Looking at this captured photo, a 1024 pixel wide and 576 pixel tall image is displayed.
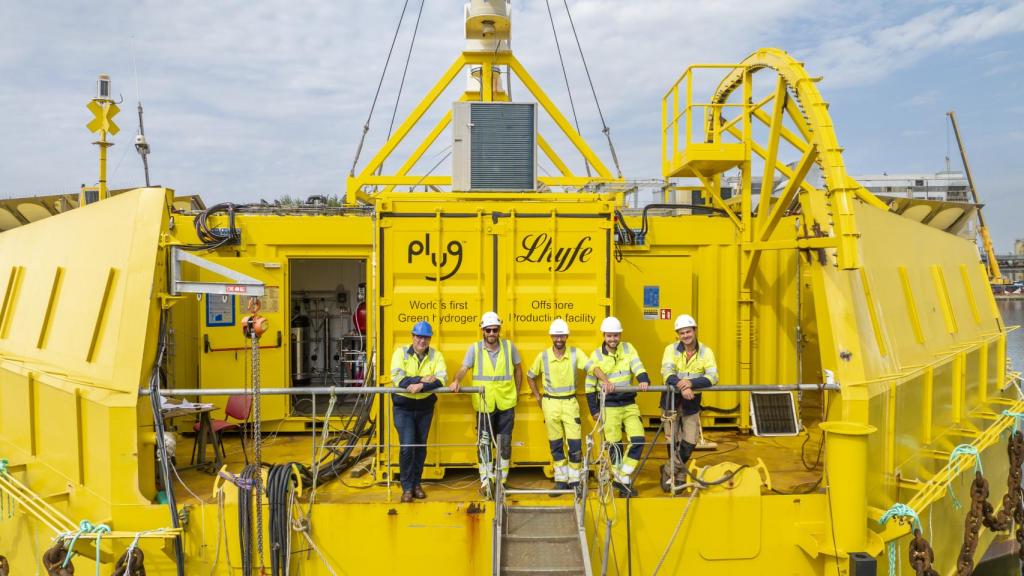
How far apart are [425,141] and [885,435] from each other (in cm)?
699

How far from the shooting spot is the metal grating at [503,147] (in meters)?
6.54

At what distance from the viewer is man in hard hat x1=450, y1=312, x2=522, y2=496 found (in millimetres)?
5840

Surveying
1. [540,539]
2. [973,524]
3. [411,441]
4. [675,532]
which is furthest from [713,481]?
[973,524]

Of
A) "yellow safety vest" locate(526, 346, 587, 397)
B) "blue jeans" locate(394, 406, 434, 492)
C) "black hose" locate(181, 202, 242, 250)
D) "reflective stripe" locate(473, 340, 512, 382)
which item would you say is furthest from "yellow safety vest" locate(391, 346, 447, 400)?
"black hose" locate(181, 202, 242, 250)

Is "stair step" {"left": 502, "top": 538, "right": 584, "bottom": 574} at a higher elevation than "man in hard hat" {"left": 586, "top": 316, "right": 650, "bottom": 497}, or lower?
lower

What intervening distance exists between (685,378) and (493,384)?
5.52ft

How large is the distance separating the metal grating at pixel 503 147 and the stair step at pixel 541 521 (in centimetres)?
305

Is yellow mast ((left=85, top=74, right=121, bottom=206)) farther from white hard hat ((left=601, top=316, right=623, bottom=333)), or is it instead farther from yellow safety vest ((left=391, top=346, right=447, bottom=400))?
white hard hat ((left=601, top=316, right=623, bottom=333))

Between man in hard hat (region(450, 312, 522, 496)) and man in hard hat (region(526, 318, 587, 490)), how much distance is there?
11.7 inches

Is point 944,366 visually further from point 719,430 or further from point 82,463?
point 82,463

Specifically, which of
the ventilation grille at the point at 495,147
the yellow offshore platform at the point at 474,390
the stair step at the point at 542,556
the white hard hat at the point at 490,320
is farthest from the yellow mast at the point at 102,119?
the stair step at the point at 542,556

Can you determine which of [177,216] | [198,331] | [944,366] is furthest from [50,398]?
[944,366]

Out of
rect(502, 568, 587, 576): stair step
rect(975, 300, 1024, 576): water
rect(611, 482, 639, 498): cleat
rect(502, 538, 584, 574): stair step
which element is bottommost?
rect(975, 300, 1024, 576): water

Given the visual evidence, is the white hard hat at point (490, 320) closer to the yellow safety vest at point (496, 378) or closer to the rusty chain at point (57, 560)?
the yellow safety vest at point (496, 378)
